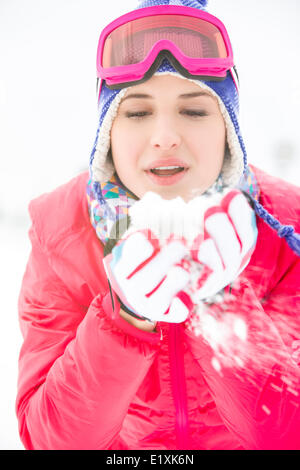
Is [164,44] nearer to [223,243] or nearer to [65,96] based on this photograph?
[223,243]

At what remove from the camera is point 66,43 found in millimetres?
2445

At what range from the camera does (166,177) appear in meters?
0.91

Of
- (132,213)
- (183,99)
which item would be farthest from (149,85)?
(132,213)

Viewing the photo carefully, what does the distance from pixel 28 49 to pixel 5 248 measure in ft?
4.60

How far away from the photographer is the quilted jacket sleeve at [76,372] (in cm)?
82

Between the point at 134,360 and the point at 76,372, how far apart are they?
16 cm

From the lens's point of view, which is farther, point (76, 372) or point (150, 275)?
point (76, 372)

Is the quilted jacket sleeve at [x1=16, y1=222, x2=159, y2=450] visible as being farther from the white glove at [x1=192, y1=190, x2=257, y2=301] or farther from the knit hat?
the knit hat

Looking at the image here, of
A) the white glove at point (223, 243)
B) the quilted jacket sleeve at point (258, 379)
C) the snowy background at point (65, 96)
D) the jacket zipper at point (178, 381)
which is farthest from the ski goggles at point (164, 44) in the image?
the snowy background at point (65, 96)

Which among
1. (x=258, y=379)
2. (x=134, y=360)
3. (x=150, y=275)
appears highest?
(x=150, y=275)

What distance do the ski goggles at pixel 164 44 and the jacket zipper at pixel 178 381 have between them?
2.23 feet

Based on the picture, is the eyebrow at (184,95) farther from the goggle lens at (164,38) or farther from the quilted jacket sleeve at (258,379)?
the quilted jacket sleeve at (258,379)

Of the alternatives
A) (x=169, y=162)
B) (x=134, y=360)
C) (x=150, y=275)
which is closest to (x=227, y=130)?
(x=169, y=162)

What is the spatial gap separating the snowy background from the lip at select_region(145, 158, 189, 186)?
1.33 meters
